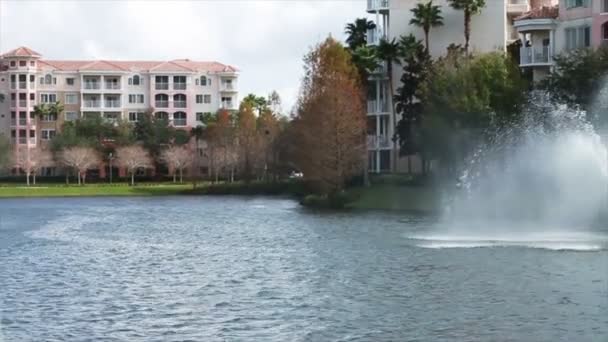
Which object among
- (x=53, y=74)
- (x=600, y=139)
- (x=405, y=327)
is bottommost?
(x=405, y=327)

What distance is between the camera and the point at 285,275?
1582 inches

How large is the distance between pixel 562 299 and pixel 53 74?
484 feet

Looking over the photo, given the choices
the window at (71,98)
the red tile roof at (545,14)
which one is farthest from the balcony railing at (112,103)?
the red tile roof at (545,14)

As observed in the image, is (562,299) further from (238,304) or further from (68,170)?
(68,170)

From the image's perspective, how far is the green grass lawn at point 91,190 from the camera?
130m

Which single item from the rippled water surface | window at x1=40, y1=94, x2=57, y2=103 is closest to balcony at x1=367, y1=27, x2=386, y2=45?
the rippled water surface

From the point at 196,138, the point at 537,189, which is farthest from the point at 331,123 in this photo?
the point at 196,138

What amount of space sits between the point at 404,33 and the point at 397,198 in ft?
92.1

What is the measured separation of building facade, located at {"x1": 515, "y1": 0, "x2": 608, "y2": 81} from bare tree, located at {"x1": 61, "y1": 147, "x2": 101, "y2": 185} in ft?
235

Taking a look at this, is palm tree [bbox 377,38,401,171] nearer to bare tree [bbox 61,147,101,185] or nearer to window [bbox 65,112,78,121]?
bare tree [bbox 61,147,101,185]

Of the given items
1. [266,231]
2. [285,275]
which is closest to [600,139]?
[266,231]

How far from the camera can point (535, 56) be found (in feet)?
294

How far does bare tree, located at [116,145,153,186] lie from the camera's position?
488 feet

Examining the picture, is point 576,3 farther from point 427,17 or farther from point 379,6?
point 379,6
